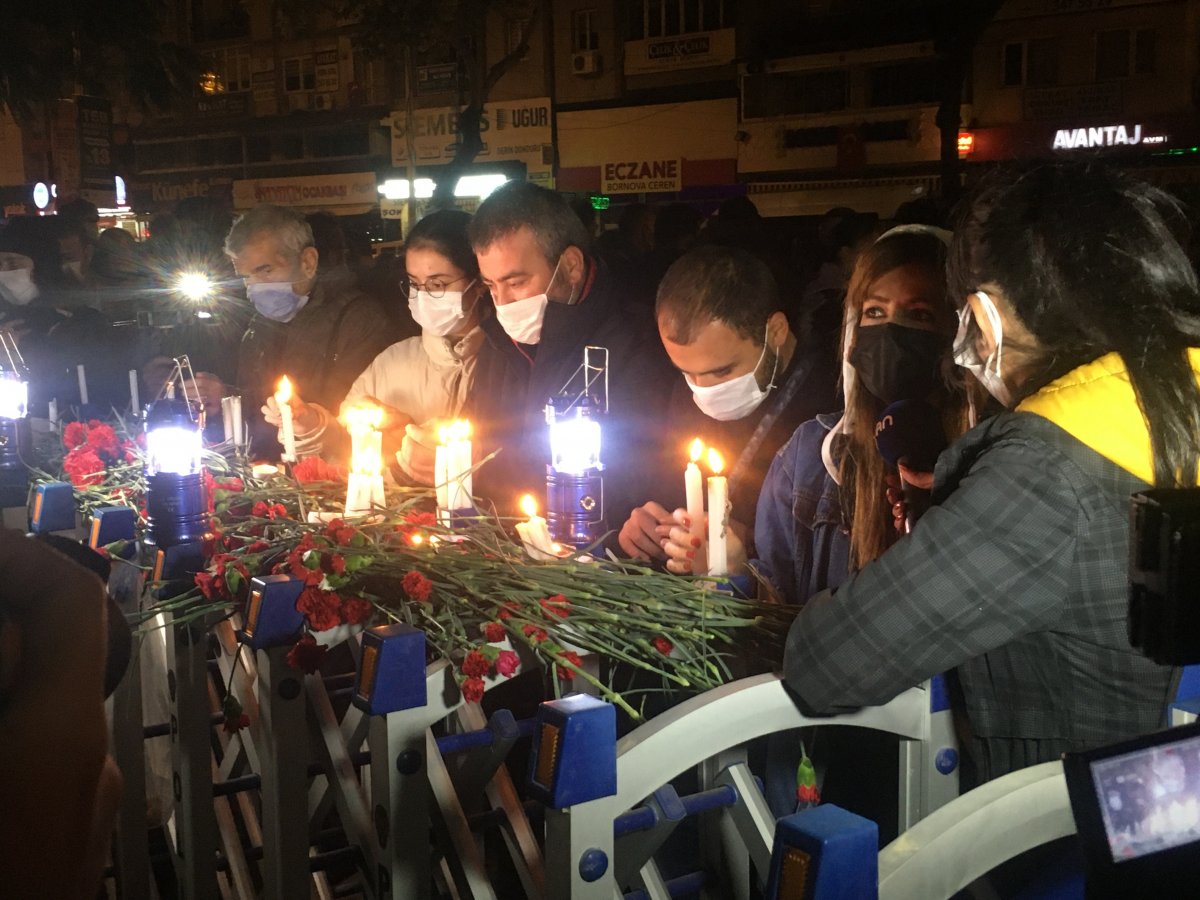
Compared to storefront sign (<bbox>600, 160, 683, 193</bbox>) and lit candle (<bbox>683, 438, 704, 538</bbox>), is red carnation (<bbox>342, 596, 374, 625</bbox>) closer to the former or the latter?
lit candle (<bbox>683, 438, 704, 538</bbox>)

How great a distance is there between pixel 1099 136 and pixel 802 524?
22.4 metres

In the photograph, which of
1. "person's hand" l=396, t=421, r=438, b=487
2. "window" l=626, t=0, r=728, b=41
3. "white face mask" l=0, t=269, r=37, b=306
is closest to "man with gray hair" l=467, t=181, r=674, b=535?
"person's hand" l=396, t=421, r=438, b=487

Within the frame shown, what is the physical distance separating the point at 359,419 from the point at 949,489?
2.04 meters

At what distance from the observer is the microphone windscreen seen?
8.66ft

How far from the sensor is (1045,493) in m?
1.75

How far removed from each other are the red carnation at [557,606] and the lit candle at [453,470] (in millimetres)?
843

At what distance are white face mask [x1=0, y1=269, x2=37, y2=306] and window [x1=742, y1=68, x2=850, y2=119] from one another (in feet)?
70.1

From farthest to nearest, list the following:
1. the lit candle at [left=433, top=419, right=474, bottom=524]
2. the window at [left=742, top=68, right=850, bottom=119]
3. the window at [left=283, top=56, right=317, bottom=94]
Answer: the window at [left=283, top=56, right=317, bottom=94]
the window at [left=742, top=68, right=850, bottom=119]
the lit candle at [left=433, top=419, right=474, bottom=524]

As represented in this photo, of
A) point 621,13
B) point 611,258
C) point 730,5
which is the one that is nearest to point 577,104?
point 621,13

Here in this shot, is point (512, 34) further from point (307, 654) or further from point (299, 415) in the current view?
point (307, 654)

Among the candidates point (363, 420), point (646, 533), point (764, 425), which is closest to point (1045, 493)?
point (646, 533)

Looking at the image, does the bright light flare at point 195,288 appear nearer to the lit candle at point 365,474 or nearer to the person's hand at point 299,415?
the person's hand at point 299,415

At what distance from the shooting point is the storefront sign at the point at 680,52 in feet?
91.7

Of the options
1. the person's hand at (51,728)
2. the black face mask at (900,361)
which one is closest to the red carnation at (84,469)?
the black face mask at (900,361)
